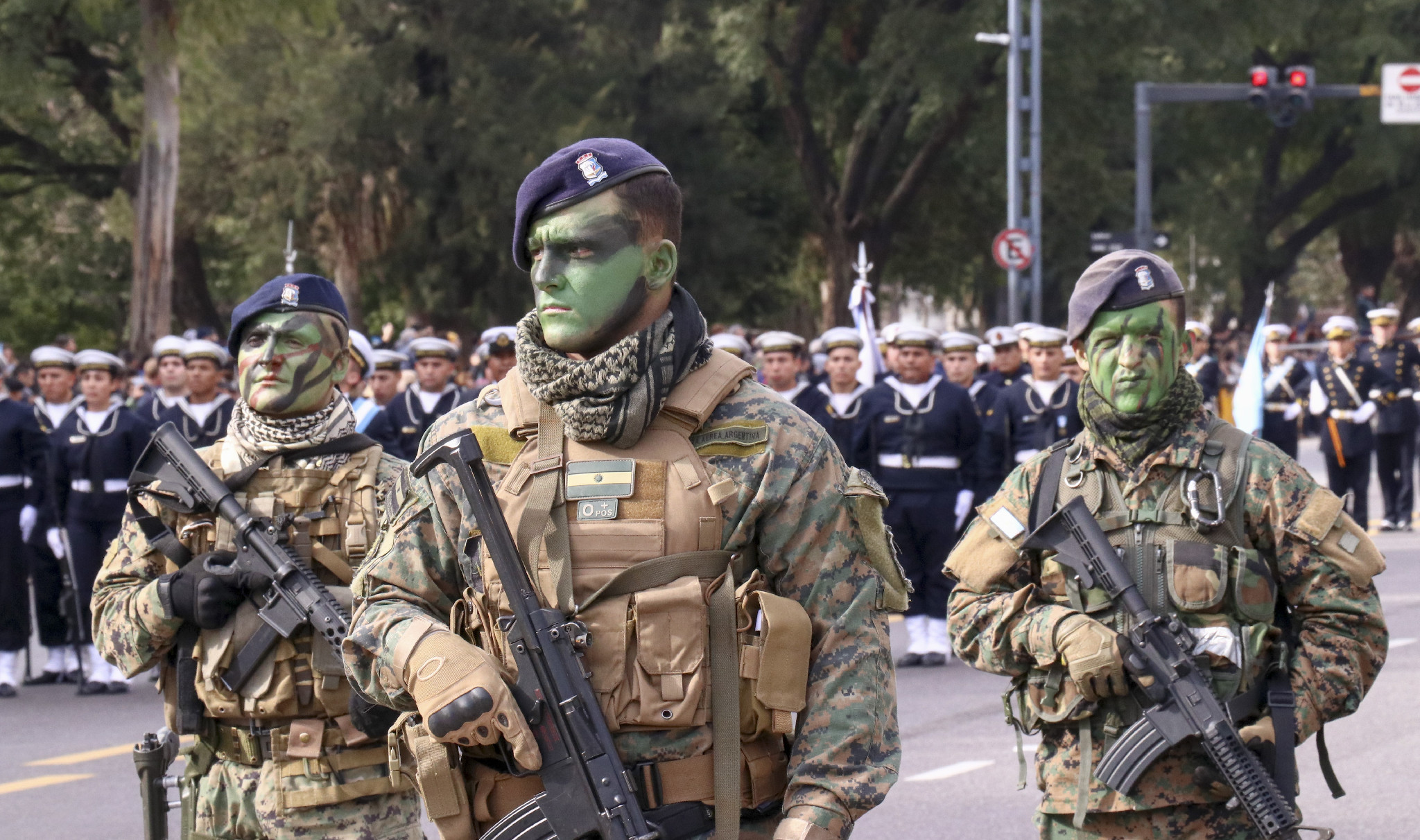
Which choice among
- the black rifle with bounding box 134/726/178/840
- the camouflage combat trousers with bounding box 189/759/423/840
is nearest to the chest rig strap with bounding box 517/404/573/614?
the camouflage combat trousers with bounding box 189/759/423/840

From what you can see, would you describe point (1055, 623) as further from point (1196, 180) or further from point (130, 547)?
point (1196, 180)

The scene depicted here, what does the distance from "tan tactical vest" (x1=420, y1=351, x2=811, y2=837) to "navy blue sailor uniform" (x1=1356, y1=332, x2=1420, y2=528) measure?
15.8m

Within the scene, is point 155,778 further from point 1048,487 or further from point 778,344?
point 778,344

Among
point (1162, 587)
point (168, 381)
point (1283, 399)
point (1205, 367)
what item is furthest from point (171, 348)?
point (1205, 367)

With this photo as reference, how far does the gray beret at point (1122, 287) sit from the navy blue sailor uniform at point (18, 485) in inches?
330

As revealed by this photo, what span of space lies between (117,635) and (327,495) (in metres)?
0.64

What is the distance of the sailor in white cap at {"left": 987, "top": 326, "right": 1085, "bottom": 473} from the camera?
1262cm

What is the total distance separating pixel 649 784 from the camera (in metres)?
2.94

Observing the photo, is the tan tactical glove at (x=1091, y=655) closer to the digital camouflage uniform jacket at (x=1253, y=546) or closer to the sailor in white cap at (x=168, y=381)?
the digital camouflage uniform jacket at (x=1253, y=546)

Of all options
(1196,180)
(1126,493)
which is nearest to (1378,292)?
(1196,180)

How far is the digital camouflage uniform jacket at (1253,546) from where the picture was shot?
13.8 feet

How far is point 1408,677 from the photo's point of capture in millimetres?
10141

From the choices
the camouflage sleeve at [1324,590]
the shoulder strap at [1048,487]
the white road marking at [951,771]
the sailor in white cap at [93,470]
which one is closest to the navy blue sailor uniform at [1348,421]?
the white road marking at [951,771]

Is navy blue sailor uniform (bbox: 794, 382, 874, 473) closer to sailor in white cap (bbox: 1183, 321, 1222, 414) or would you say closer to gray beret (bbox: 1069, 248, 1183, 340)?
sailor in white cap (bbox: 1183, 321, 1222, 414)
